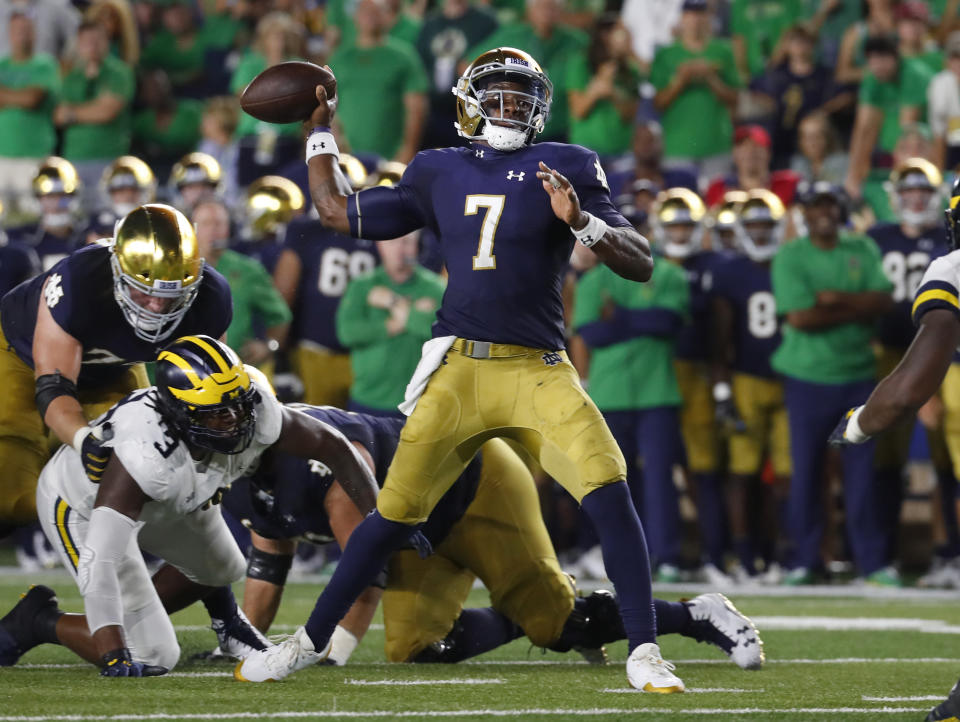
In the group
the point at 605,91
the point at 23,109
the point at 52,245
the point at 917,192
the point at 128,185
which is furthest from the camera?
the point at 23,109

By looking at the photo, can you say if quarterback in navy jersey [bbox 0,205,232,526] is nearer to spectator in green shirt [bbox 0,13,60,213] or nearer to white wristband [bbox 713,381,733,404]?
white wristband [bbox 713,381,733,404]

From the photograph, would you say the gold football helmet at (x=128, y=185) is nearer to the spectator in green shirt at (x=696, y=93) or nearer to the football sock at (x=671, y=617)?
the spectator in green shirt at (x=696, y=93)

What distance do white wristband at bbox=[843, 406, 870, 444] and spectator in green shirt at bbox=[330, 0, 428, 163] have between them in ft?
24.2

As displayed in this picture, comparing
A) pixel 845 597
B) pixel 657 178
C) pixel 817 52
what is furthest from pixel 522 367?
pixel 817 52

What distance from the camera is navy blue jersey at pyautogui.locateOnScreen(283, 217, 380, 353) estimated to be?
950cm

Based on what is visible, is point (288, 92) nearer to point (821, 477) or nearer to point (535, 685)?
point (535, 685)

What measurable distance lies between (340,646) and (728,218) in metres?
5.10

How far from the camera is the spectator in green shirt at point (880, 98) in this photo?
10289 millimetres

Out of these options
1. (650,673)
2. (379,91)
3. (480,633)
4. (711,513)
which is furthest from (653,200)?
(650,673)

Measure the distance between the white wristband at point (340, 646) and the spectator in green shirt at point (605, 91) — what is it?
6075 mm

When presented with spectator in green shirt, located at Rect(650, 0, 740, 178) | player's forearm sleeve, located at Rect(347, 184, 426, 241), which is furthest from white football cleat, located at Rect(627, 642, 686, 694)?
spectator in green shirt, located at Rect(650, 0, 740, 178)

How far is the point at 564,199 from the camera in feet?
14.5

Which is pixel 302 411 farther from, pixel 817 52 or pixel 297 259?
pixel 817 52

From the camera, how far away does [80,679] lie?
471cm
